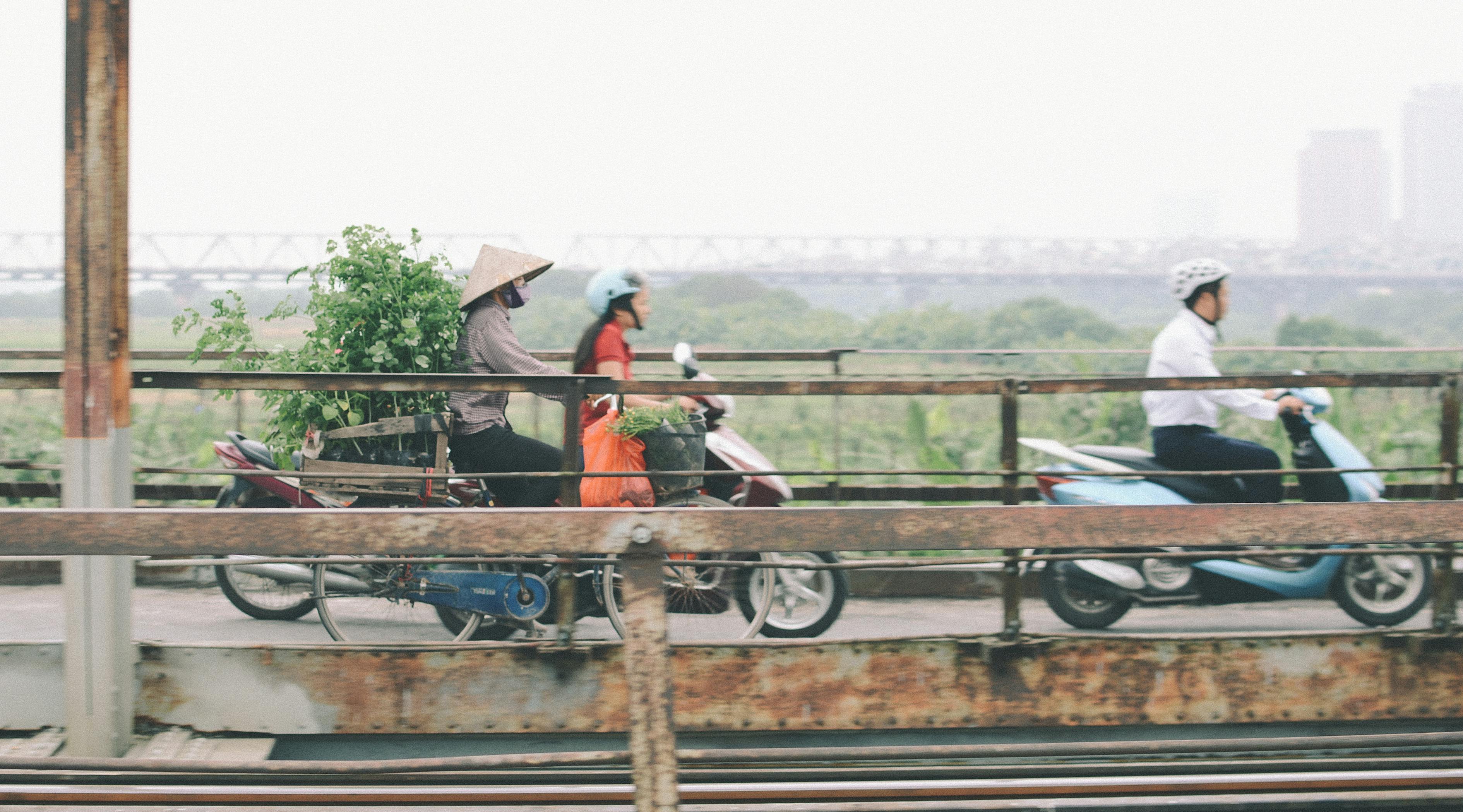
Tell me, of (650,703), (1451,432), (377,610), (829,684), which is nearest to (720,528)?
(650,703)

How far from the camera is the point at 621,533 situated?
207cm

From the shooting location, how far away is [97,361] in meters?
3.50

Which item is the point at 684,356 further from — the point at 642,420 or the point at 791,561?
the point at 791,561

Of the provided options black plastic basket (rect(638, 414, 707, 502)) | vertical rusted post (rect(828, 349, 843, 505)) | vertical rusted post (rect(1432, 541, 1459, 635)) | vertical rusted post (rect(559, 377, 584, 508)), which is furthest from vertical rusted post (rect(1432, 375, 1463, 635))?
vertical rusted post (rect(559, 377, 584, 508))

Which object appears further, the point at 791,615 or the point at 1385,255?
the point at 1385,255

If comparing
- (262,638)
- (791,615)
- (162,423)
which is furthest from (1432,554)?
(162,423)

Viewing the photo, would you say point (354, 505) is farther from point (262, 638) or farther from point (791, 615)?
point (791, 615)

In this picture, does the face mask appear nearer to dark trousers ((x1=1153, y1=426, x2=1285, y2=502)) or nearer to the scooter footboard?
the scooter footboard

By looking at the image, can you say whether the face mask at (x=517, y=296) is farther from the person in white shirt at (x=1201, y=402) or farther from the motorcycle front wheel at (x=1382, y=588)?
the motorcycle front wheel at (x=1382, y=588)

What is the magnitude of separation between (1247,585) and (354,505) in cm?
380

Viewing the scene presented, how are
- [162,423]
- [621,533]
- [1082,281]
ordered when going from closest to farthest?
[621,533]
[162,423]
[1082,281]

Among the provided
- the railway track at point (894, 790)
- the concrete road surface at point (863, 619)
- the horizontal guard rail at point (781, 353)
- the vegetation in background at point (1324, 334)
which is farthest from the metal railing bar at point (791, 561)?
the vegetation in background at point (1324, 334)

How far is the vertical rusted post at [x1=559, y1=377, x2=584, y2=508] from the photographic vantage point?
12.7ft

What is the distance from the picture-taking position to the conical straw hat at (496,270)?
14.7 ft
